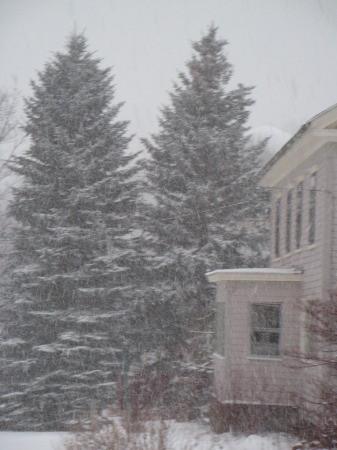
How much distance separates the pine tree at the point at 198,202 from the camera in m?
22.0

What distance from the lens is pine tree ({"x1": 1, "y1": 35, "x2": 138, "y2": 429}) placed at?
19047mm

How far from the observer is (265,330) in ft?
46.9

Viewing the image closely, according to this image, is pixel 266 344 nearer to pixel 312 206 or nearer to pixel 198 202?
pixel 312 206

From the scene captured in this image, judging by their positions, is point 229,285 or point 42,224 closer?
point 229,285

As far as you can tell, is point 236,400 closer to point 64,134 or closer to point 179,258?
point 179,258

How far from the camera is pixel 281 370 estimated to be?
45.8ft

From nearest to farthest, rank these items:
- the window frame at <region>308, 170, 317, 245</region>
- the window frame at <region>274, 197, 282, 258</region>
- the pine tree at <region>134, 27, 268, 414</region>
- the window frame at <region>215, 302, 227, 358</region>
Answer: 1. the window frame at <region>308, 170, 317, 245</region>
2. the window frame at <region>215, 302, 227, 358</region>
3. the window frame at <region>274, 197, 282, 258</region>
4. the pine tree at <region>134, 27, 268, 414</region>

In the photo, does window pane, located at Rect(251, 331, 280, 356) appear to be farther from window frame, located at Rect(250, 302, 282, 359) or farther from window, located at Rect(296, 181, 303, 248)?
window, located at Rect(296, 181, 303, 248)

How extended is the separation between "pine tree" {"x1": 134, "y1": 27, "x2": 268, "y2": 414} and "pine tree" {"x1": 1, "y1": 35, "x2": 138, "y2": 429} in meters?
1.78

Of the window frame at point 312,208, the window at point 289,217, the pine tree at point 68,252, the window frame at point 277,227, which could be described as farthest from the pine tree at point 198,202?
the window frame at point 312,208

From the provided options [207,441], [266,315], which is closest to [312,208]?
[266,315]

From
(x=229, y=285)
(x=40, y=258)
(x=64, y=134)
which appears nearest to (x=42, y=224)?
(x=40, y=258)

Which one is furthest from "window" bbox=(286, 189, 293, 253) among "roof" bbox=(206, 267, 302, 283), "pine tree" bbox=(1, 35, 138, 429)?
"pine tree" bbox=(1, 35, 138, 429)

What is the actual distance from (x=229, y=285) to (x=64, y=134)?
896 cm
